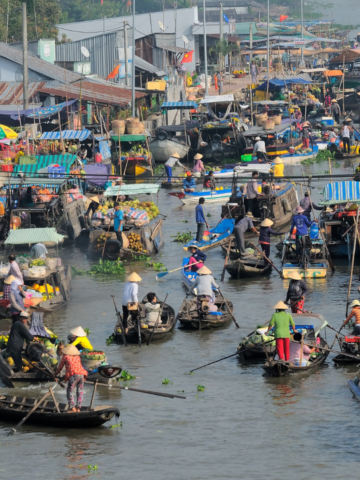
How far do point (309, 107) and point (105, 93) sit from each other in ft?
57.9

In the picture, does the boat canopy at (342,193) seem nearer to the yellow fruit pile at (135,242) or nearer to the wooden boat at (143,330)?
the yellow fruit pile at (135,242)

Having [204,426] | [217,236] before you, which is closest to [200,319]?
[204,426]

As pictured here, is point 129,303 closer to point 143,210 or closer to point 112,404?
point 112,404

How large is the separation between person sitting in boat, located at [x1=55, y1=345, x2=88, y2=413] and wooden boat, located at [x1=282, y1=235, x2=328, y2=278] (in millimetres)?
10617

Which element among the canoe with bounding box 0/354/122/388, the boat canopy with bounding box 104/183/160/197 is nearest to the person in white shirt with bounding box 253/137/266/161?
the boat canopy with bounding box 104/183/160/197

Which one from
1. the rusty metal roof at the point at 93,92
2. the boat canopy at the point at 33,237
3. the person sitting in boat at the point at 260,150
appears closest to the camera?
the boat canopy at the point at 33,237

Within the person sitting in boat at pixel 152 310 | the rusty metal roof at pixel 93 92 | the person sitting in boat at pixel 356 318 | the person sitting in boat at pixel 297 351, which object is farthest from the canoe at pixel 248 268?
the rusty metal roof at pixel 93 92

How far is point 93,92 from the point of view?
1754 inches

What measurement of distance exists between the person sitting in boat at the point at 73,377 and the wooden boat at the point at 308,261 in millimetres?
10617

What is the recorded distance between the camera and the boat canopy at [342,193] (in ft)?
79.9

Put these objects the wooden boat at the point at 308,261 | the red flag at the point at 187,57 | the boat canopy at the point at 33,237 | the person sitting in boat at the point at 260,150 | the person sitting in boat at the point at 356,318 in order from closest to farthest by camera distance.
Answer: the person sitting in boat at the point at 356,318 → the boat canopy at the point at 33,237 → the wooden boat at the point at 308,261 → the person sitting in boat at the point at 260,150 → the red flag at the point at 187,57

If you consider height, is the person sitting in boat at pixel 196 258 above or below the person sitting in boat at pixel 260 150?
below

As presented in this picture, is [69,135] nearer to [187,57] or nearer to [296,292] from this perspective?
[296,292]

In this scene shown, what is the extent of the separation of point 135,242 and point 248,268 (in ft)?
13.5
